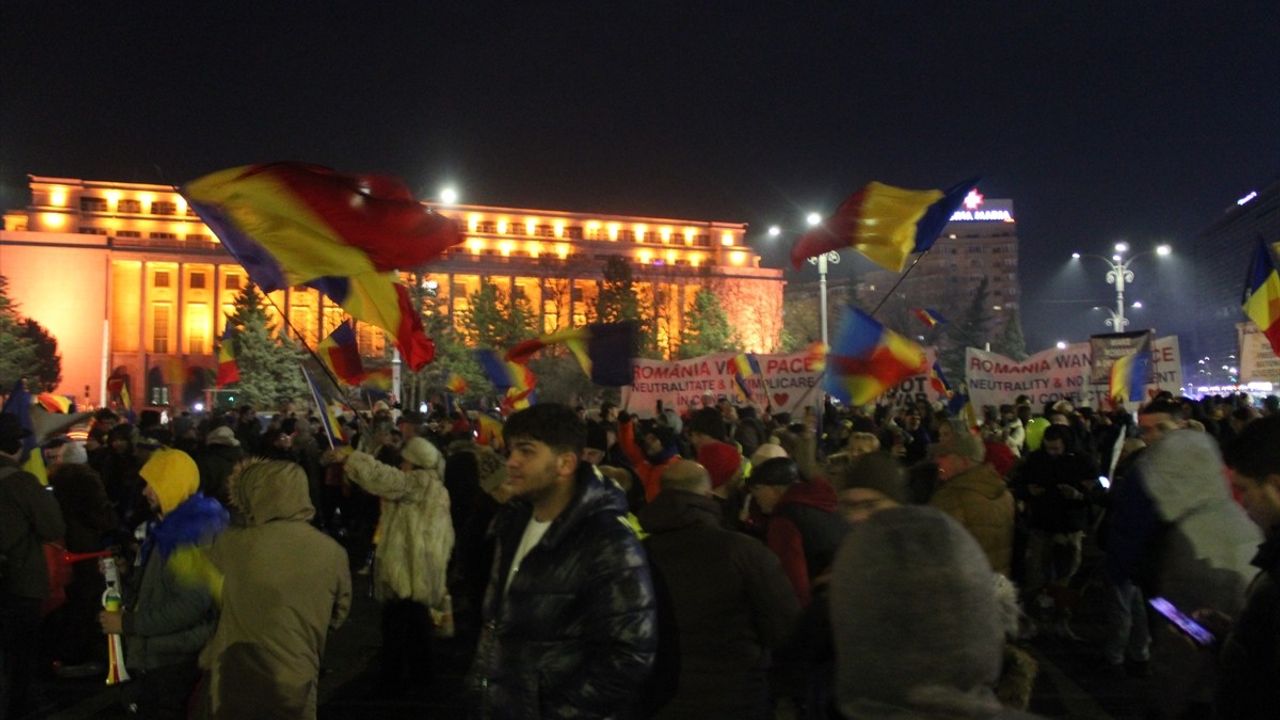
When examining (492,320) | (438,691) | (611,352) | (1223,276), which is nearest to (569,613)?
(438,691)

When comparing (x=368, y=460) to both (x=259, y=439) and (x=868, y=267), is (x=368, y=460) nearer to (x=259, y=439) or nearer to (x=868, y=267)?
(x=259, y=439)

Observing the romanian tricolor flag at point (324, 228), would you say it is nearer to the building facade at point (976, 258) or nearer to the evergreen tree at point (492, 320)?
the evergreen tree at point (492, 320)

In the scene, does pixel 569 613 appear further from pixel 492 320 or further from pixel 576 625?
pixel 492 320

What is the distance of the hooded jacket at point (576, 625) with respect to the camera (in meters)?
2.77

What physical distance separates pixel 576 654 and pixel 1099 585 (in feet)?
31.1

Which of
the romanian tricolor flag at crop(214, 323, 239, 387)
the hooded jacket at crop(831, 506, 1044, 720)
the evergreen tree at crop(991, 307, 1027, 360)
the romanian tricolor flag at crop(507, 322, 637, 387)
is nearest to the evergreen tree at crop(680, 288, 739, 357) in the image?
the evergreen tree at crop(991, 307, 1027, 360)

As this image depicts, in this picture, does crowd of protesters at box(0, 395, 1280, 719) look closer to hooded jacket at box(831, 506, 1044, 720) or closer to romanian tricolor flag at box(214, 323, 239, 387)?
hooded jacket at box(831, 506, 1044, 720)

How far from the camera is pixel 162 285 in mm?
83250

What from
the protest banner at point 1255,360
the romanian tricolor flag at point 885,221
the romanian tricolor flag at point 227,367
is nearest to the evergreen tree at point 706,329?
the romanian tricolor flag at point 227,367

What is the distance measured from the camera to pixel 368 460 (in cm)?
647

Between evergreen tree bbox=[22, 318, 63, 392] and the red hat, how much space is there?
7763cm

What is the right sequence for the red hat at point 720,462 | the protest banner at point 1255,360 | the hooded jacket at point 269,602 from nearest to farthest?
the hooded jacket at point 269,602, the red hat at point 720,462, the protest banner at point 1255,360

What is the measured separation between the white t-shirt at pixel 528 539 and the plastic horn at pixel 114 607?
3063 millimetres

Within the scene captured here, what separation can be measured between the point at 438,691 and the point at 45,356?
79.8 metres
